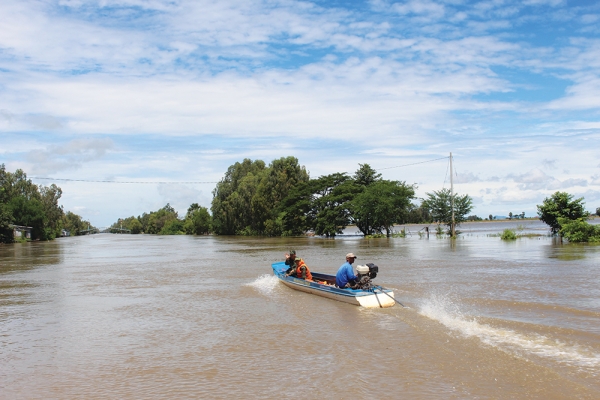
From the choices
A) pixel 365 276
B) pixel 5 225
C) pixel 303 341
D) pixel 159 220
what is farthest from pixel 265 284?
pixel 159 220

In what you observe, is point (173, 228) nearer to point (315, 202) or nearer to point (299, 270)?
point (315, 202)

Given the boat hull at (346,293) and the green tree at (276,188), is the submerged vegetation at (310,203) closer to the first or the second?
the green tree at (276,188)

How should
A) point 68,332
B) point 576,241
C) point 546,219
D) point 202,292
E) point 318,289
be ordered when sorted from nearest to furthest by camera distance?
1. point 68,332
2. point 318,289
3. point 202,292
4. point 576,241
5. point 546,219

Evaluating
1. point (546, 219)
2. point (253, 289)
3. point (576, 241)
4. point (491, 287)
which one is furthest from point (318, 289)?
point (546, 219)

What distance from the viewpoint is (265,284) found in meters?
18.6

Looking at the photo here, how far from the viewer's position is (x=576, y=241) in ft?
115

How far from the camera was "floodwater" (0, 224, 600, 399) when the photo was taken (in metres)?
7.59

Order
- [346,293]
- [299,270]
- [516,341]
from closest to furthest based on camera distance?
[516,341]
[346,293]
[299,270]

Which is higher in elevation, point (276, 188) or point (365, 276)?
point (276, 188)

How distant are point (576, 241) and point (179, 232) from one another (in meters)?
112

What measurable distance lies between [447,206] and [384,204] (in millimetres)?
6176

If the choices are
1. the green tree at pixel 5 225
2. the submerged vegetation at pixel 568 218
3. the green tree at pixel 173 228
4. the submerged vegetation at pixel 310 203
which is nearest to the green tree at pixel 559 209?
the submerged vegetation at pixel 568 218

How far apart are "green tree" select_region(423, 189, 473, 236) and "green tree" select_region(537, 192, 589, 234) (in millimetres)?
8430

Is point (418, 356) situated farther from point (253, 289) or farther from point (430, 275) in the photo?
point (430, 275)
